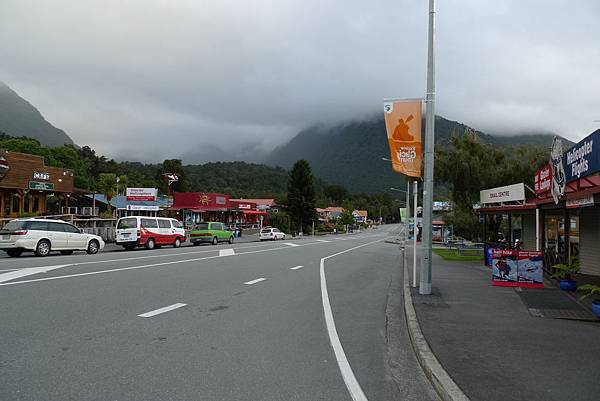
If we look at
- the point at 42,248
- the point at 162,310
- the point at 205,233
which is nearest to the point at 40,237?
the point at 42,248

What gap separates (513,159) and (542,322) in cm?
1978

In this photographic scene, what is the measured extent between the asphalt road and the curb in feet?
0.41

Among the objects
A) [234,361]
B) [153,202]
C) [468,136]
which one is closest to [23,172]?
[153,202]

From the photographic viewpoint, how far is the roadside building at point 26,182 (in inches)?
1353

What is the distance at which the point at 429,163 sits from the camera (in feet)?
38.2

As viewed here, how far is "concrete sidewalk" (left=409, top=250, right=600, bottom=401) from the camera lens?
16.6ft

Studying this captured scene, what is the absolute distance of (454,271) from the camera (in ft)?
60.0

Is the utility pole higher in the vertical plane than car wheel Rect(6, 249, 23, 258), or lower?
higher

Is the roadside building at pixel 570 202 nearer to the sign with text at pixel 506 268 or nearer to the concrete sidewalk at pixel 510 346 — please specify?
the sign with text at pixel 506 268

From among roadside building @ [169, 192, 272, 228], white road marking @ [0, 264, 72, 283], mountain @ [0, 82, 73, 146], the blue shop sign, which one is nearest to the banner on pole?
the blue shop sign

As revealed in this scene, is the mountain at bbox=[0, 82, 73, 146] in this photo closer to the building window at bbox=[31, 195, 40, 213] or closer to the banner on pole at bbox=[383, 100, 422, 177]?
the building window at bbox=[31, 195, 40, 213]

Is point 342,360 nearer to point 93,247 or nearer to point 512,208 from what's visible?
point 512,208

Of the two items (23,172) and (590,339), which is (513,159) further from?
(23,172)

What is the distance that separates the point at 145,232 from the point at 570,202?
22.6 m
